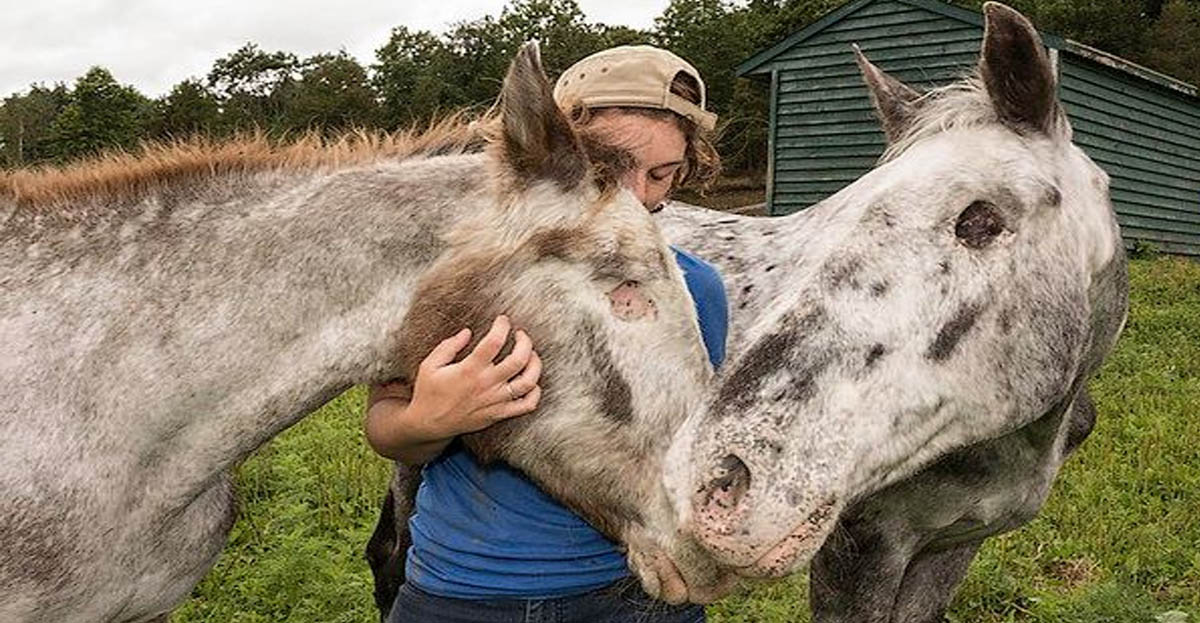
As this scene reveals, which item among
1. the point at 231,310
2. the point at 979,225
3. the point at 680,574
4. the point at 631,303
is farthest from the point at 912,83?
the point at 231,310

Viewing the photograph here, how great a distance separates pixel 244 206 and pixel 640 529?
49.1 inches

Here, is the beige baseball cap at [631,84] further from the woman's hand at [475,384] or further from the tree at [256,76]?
the tree at [256,76]

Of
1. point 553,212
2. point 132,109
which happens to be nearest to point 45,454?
point 553,212

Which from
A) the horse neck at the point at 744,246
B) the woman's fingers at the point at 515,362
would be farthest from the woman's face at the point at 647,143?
the horse neck at the point at 744,246

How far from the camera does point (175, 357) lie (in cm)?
262

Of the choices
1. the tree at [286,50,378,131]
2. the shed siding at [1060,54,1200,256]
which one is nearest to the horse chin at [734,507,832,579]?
the shed siding at [1060,54,1200,256]

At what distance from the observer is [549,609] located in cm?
279

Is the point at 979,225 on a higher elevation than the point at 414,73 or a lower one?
higher

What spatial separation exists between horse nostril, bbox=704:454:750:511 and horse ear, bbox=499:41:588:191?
788 mm

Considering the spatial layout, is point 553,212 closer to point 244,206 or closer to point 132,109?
point 244,206

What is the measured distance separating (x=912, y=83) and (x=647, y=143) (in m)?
16.5

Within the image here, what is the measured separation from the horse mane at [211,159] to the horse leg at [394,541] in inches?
63.9

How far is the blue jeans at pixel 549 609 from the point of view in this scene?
277 centimetres

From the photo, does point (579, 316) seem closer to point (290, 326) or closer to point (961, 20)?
point (290, 326)
